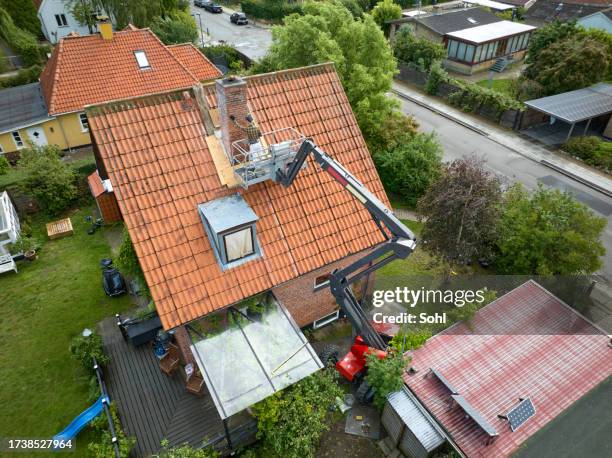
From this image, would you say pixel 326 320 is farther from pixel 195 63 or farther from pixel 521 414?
pixel 195 63

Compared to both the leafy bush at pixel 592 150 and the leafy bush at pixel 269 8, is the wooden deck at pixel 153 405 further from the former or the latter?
the leafy bush at pixel 269 8

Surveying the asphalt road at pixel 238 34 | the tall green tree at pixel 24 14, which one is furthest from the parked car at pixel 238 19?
the tall green tree at pixel 24 14

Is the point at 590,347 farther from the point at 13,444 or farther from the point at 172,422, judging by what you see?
the point at 13,444

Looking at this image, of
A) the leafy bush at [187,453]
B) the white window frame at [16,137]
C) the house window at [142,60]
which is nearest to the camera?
the leafy bush at [187,453]

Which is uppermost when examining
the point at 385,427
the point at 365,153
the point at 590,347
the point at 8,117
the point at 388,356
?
the point at 365,153

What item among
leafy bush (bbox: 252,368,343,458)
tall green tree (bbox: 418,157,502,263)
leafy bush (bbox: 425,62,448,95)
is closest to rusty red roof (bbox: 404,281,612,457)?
tall green tree (bbox: 418,157,502,263)

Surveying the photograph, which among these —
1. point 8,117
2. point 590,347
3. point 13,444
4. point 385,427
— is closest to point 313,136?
point 385,427

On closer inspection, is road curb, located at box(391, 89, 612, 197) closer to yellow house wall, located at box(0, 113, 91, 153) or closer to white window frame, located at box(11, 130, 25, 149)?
yellow house wall, located at box(0, 113, 91, 153)
